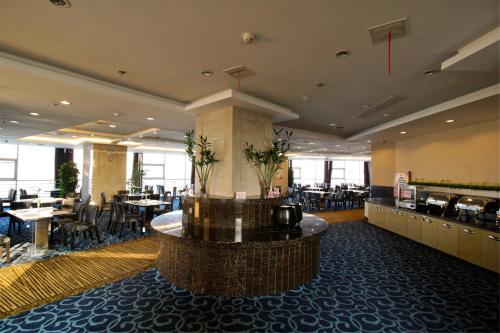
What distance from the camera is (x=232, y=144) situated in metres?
4.30

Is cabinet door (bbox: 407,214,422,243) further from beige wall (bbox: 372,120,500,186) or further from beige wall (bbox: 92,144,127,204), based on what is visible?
beige wall (bbox: 92,144,127,204)

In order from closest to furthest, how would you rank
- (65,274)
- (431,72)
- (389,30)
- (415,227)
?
(389,30) → (431,72) → (65,274) → (415,227)

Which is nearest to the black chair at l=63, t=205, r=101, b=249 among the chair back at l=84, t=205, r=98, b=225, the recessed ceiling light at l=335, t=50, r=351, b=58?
the chair back at l=84, t=205, r=98, b=225

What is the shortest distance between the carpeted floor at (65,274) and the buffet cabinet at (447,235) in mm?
5415

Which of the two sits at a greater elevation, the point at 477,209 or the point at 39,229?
the point at 477,209

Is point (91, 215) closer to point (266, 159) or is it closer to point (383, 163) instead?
point (266, 159)

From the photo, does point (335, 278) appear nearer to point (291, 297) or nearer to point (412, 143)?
point (291, 297)

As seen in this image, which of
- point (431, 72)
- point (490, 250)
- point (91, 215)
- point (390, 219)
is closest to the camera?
point (431, 72)

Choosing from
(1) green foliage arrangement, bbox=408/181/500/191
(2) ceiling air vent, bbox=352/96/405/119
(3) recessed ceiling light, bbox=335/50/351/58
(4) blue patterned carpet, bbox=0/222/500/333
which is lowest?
(4) blue patterned carpet, bbox=0/222/500/333

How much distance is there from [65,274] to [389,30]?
5202 mm

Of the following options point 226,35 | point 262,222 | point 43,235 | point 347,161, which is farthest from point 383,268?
point 347,161

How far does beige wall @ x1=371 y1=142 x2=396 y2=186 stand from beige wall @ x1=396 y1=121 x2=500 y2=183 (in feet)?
1.78

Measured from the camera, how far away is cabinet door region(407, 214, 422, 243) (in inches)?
217

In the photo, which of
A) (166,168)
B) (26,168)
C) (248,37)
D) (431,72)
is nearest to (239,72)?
(248,37)
